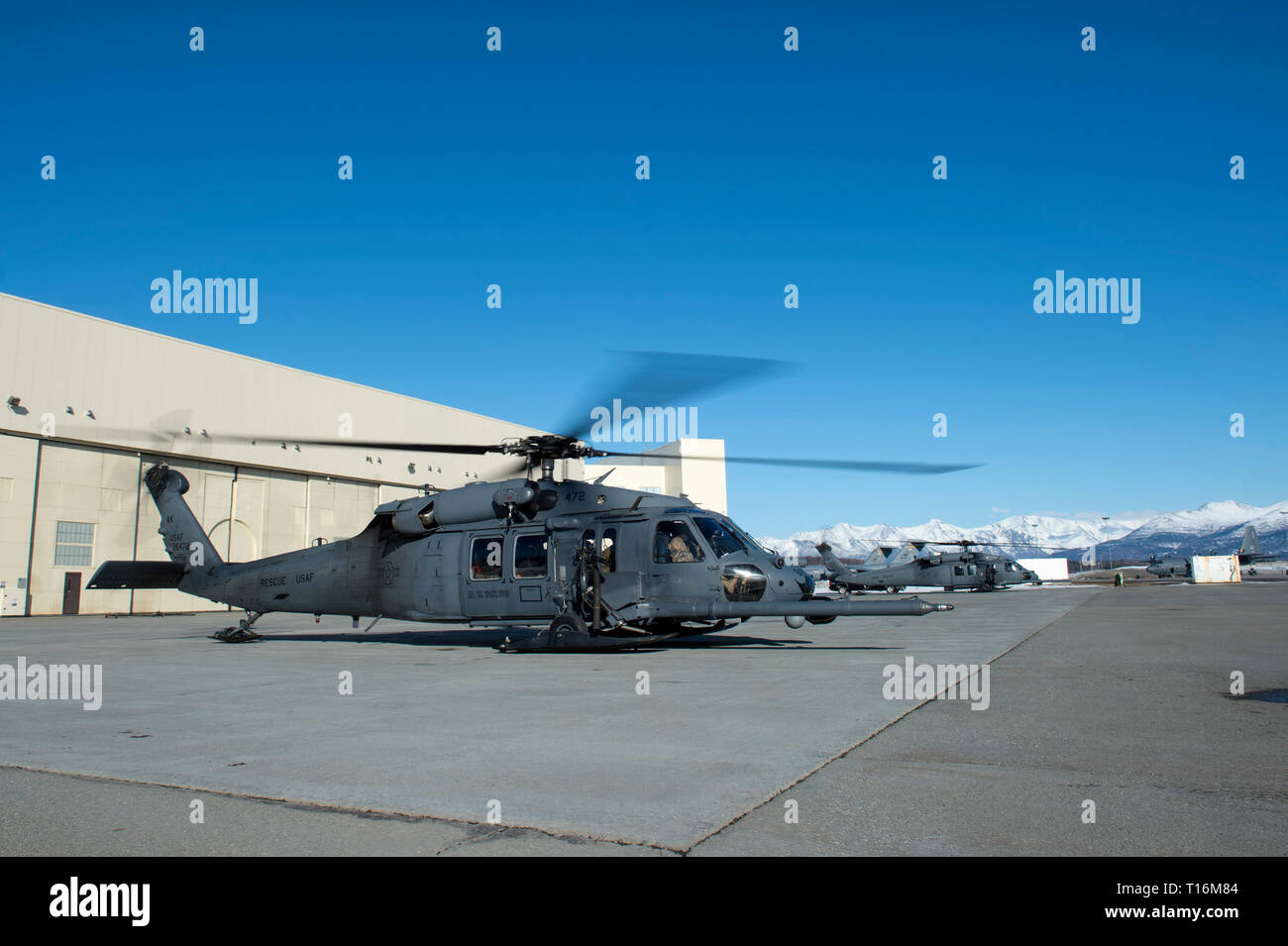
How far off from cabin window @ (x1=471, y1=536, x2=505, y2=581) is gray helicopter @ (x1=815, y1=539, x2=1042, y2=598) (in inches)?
1230

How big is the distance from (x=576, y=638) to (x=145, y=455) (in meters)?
28.2

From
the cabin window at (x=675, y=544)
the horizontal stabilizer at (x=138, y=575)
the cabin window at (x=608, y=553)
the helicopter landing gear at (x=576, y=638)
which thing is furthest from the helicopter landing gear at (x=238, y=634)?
the cabin window at (x=675, y=544)

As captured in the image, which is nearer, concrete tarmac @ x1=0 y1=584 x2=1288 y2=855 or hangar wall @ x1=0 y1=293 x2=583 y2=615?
concrete tarmac @ x1=0 y1=584 x2=1288 y2=855

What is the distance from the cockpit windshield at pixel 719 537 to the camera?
14664mm

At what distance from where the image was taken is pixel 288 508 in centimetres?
4016

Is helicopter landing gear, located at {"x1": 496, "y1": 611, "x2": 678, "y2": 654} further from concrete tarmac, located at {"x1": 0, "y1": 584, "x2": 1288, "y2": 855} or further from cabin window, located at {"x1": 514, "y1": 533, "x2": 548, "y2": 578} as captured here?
concrete tarmac, located at {"x1": 0, "y1": 584, "x2": 1288, "y2": 855}

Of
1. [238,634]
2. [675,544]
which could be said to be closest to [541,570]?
[675,544]

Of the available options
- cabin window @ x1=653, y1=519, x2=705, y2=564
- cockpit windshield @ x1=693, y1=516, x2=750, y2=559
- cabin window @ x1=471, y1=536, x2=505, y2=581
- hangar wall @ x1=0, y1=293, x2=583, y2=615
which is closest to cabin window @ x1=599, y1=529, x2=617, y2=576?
cabin window @ x1=653, y1=519, x2=705, y2=564

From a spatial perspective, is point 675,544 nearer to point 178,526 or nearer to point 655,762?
point 655,762

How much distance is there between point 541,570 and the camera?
51.3 ft

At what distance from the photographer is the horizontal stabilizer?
17125mm

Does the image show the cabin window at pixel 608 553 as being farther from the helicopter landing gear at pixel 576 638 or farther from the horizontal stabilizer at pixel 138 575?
the horizontal stabilizer at pixel 138 575

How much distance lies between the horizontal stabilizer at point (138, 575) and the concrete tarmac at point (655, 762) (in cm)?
649
